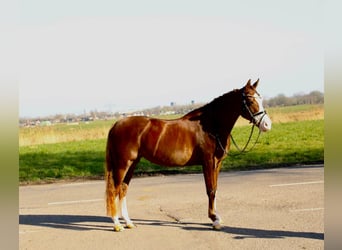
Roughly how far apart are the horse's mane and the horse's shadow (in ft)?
6.27

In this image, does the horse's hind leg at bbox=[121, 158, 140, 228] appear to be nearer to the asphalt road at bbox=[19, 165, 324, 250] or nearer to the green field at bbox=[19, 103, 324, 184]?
the asphalt road at bbox=[19, 165, 324, 250]

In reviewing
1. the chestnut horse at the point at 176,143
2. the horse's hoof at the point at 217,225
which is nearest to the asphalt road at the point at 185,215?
the horse's hoof at the point at 217,225

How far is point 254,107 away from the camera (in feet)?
21.7

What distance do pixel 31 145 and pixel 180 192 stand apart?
15.8 m

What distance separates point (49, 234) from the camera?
702 cm

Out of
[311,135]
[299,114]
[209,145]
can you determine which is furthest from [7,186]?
[299,114]

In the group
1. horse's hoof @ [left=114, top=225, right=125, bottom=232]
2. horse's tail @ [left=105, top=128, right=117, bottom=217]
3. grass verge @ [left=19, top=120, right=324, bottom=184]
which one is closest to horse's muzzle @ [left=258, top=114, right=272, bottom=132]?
horse's tail @ [left=105, top=128, right=117, bottom=217]

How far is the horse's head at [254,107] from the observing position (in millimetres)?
6586

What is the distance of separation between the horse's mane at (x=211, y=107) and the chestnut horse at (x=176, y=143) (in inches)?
0.7

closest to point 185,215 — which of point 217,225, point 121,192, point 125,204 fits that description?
point 217,225

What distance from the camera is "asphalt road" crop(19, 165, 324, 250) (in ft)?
20.3

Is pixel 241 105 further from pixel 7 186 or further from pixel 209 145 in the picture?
pixel 7 186

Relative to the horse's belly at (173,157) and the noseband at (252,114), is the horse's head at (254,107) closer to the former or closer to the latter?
the noseband at (252,114)

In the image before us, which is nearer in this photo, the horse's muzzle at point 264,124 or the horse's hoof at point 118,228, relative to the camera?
the horse's muzzle at point 264,124
